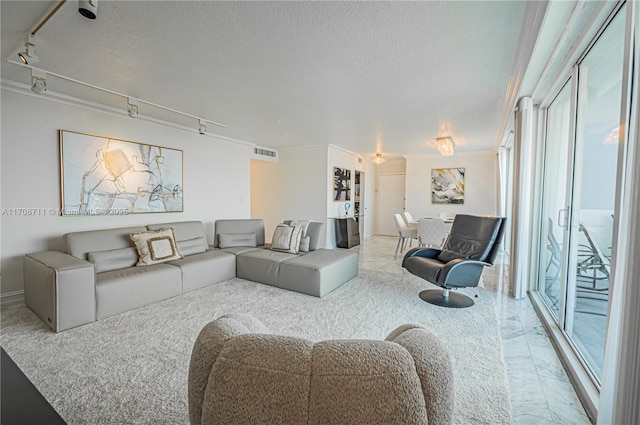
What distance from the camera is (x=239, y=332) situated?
0.77 meters

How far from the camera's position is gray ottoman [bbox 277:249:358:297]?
339 centimetres

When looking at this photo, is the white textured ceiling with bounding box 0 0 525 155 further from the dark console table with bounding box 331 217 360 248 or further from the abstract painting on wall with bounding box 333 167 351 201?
the dark console table with bounding box 331 217 360 248

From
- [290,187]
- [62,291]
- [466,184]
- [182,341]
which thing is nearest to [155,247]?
[62,291]

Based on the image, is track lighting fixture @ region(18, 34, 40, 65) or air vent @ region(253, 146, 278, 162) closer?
track lighting fixture @ region(18, 34, 40, 65)

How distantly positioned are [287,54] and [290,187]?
4.57 meters

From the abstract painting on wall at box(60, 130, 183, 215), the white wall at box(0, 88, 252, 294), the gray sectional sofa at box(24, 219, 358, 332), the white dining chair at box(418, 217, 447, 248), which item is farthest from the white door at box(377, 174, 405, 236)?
the white wall at box(0, 88, 252, 294)

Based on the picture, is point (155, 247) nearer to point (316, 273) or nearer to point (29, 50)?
point (316, 273)

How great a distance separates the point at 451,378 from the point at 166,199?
4759mm

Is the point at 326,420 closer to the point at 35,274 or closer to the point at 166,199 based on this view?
the point at 35,274

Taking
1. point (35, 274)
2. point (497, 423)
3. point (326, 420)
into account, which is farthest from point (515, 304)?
point (35, 274)

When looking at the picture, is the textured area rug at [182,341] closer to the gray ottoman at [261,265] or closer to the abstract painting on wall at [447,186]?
the gray ottoman at [261,265]

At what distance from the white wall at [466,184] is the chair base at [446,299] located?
14.8ft

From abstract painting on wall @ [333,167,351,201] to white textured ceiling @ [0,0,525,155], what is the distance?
2.65 meters

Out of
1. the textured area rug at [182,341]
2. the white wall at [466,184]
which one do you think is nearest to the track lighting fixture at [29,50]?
the textured area rug at [182,341]
